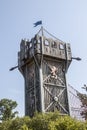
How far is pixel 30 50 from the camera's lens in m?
37.8

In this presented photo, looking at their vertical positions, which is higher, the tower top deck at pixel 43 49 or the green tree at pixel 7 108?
the tower top deck at pixel 43 49

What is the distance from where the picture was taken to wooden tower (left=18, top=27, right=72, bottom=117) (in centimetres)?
3538

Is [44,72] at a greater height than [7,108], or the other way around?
[44,72]

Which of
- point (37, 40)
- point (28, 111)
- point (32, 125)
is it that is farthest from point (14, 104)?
point (32, 125)

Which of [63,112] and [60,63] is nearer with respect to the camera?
[63,112]

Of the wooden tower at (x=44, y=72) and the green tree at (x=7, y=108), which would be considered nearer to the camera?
the wooden tower at (x=44, y=72)

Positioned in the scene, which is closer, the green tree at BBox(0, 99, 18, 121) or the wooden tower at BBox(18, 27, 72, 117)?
the wooden tower at BBox(18, 27, 72, 117)

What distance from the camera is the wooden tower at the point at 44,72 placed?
1393 inches

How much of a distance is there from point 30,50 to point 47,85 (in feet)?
16.6

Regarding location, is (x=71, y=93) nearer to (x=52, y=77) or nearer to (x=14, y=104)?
(x=52, y=77)

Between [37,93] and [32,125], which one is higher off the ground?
[37,93]

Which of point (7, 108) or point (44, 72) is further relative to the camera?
point (7, 108)

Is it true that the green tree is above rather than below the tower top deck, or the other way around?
below

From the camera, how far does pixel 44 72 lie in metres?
36.6
